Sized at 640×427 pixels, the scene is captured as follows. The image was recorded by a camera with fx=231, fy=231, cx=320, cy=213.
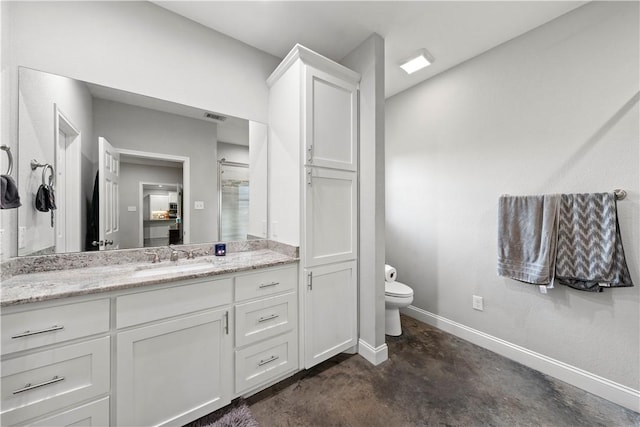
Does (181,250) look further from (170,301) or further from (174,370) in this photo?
(174,370)

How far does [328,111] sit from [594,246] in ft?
6.68

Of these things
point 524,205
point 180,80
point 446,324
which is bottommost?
point 446,324

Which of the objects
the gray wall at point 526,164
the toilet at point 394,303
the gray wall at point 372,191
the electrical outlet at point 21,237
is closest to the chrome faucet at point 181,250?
the electrical outlet at point 21,237

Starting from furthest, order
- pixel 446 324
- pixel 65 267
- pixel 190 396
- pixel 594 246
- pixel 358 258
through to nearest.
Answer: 1. pixel 446 324
2. pixel 358 258
3. pixel 594 246
4. pixel 65 267
5. pixel 190 396

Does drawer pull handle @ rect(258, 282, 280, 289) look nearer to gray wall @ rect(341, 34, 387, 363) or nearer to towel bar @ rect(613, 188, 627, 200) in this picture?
gray wall @ rect(341, 34, 387, 363)

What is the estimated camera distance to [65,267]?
1.36 metres

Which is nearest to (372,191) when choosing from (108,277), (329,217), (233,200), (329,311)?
(329,217)

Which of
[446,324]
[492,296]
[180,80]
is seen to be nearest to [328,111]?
[180,80]

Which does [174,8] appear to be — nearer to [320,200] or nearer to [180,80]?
[180,80]

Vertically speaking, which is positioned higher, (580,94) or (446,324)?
(580,94)

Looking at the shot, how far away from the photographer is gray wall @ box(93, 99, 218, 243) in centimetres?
153

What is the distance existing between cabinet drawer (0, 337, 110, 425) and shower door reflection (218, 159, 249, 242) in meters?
1.02

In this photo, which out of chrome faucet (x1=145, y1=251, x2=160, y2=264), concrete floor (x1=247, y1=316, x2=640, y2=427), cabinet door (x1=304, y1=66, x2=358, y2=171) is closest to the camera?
concrete floor (x1=247, y1=316, x2=640, y2=427)

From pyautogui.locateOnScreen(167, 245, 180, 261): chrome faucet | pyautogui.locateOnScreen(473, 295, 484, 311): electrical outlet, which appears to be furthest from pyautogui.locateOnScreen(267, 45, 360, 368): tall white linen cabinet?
pyautogui.locateOnScreen(473, 295, 484, 311): electrical outlet
